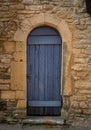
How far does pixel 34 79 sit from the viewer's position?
7324 mm

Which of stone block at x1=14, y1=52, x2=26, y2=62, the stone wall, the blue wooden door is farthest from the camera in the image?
the blue wooden door

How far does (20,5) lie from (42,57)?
1242 mm

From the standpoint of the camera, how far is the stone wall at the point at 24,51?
6.93m

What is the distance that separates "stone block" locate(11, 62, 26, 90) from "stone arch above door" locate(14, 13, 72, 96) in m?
0.50

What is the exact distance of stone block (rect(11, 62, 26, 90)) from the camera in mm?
7051

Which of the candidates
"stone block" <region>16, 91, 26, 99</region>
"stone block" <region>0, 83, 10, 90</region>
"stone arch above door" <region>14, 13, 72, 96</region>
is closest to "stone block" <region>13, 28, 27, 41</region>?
"stone arch above door" <region>14, 13, 72, 96</region>

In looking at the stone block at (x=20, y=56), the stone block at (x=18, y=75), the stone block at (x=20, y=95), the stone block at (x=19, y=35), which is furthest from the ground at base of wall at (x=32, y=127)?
the stone block at (x=19, y=35)

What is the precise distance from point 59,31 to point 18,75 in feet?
4.27

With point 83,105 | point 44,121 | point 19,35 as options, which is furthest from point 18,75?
point 83,105

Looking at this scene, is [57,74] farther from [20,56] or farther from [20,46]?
[20,46]

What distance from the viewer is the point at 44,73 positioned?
7.31 m

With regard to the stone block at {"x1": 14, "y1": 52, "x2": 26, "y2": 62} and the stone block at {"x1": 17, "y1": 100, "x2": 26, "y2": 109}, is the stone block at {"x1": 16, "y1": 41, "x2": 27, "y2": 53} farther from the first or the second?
the stone block at {"x1": 17, "y1": 100, "x2": 26, "y2": 109}

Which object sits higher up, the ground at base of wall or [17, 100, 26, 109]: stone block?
[17, 100, 26, 109]: stone block

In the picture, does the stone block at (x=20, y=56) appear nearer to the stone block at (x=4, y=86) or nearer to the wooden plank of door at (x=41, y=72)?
the wooden plank of door at (x=41, y=72)
